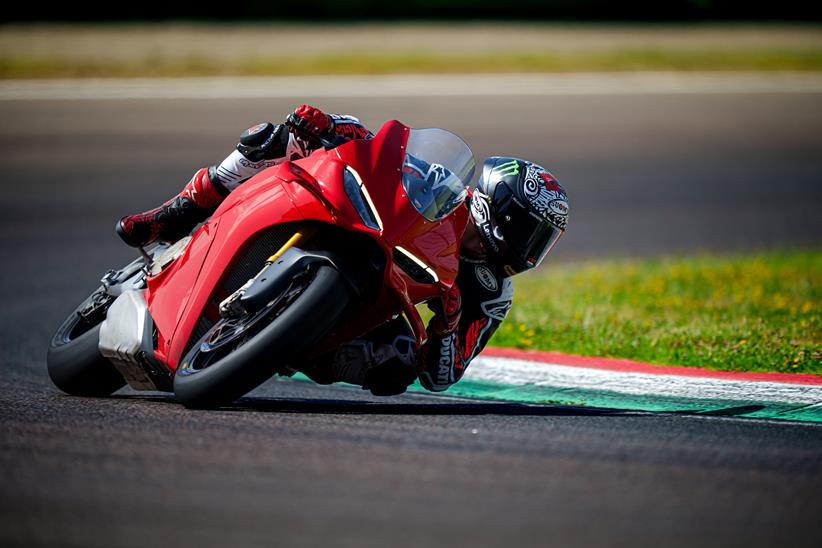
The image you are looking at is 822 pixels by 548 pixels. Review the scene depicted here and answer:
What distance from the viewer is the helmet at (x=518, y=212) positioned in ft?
17.5

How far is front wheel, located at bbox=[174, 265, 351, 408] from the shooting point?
4363 millimetres

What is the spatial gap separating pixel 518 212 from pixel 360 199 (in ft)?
3.17

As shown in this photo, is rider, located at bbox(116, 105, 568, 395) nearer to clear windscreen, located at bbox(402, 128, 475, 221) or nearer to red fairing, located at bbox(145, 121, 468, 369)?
red fairing, located at bbox(145, 121, 468, 369)

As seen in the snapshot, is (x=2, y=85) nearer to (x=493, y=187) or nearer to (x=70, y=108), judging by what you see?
(x=70, y=108)

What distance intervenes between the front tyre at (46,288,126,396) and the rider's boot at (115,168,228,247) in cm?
42

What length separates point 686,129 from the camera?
1858cm

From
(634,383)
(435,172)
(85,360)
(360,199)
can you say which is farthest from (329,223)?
(634,383)

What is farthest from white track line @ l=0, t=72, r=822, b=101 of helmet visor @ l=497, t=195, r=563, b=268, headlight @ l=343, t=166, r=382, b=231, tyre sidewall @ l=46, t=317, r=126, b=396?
headlight @ l=343, t=166, r=382, b=231

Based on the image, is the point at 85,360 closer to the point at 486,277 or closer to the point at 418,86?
the point at 486,277

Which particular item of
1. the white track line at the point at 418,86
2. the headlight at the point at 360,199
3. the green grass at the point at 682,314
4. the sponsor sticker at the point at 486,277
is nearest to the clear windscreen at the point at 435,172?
the headlight at the point at 360,199

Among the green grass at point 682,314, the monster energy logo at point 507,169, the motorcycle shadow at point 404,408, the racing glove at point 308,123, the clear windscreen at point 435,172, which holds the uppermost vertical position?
the racing glove at point 308,123

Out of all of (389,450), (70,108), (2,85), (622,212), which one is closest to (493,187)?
(389,450)

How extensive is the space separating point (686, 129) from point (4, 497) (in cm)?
1644

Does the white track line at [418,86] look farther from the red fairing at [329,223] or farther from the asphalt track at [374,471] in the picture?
the red fairing at [329,223]
